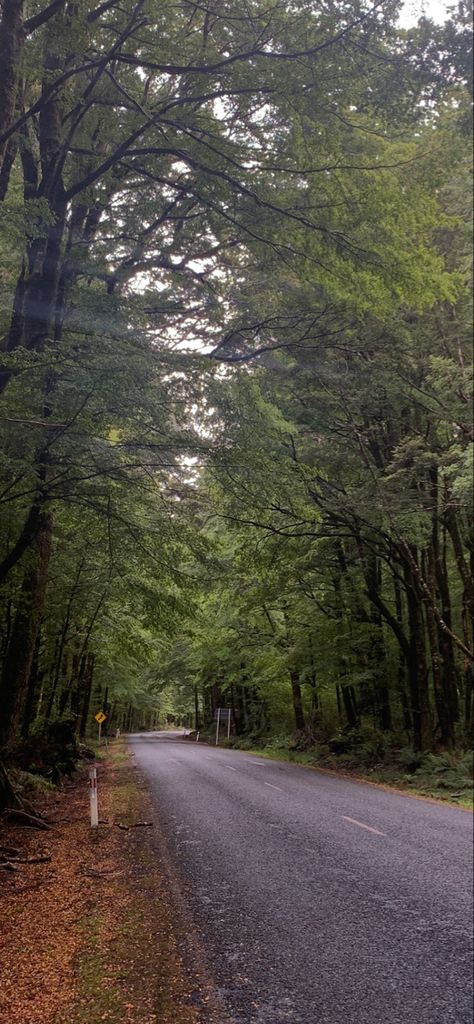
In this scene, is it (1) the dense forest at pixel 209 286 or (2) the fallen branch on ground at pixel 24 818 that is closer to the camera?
(1) the dense forest at pixel 209 286

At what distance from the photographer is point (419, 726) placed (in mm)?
16797

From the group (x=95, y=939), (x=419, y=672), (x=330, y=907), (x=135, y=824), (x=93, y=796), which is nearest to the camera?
(x=95, y=939)

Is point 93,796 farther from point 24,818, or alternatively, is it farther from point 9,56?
point 9,56

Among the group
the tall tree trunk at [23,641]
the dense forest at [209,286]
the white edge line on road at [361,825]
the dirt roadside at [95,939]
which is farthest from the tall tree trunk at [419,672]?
the dirt roadside at [95,939]

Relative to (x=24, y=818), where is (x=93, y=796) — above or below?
above

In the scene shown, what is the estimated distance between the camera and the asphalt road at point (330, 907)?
3764mm

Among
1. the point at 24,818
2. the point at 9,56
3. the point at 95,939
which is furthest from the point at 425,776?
the point at 9,56

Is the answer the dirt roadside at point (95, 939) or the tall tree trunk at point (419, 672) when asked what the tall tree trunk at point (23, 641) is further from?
the tall tree trunk at point (419, 672)

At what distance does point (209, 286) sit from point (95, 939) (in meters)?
7.31

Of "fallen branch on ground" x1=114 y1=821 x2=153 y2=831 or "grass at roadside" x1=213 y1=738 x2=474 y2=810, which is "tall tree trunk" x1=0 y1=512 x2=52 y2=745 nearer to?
"fallen branch on ground" x1=114 y1=821 x2=153 y2=831

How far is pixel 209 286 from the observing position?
314 inches

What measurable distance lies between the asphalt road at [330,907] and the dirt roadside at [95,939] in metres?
0.24

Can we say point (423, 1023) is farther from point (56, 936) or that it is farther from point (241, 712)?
point (241, 712)

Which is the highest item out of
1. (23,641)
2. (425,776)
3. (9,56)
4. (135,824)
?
(9,56)
